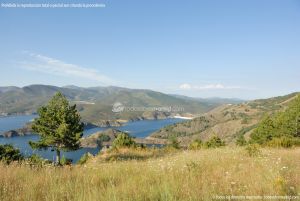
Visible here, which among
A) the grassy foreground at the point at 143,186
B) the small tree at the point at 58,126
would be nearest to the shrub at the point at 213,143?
the small tree at the point at 58,126

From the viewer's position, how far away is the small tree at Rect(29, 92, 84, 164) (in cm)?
3803

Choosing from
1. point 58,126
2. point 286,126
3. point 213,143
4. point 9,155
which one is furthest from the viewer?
point 286,126

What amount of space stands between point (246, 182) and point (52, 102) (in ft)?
122

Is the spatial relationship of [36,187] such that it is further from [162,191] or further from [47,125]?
[47,125]

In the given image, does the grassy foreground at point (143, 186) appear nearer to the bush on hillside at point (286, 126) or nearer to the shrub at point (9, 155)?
the shrub at point (9, 155)

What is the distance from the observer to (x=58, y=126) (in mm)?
39375

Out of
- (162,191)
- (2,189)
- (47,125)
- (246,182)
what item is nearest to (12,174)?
(2,189)

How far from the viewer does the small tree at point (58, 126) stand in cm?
3803

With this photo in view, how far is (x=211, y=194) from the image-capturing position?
13.5 feet

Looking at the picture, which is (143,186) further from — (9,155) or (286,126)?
(286,126)

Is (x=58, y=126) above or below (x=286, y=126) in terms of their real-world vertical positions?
above

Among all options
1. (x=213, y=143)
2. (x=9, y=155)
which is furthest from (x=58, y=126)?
(x=213, y=143)

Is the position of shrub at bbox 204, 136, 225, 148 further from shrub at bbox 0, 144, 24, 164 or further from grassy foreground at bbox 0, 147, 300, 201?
grassy foreground at bbox 0, 147, 300, 201

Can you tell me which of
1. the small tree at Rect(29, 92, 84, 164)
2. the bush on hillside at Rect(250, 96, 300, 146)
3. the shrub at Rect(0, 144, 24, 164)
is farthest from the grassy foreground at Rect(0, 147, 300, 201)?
the bush on hillside at Rect(250, 96, 300, 146)
